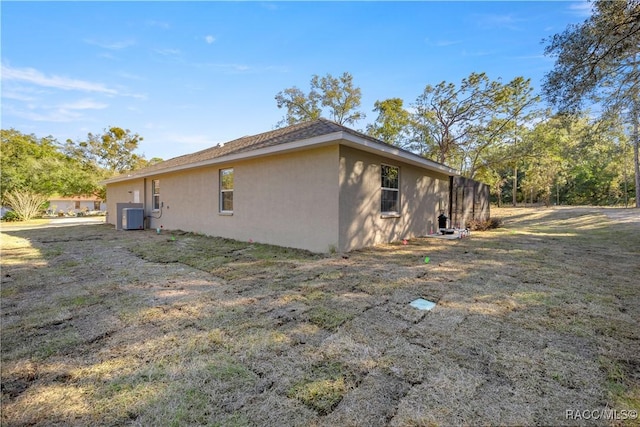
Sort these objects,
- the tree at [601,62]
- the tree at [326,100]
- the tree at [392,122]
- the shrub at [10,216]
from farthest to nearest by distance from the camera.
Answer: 1. the tree at [326,100]
2. the tree at [392,122]
3. the shrub at [10,216]
4. the tree at [601,62]

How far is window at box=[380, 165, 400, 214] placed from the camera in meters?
7.85

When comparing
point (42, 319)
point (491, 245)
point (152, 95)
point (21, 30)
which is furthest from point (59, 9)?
point (491, 245)

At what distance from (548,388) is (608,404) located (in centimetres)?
30

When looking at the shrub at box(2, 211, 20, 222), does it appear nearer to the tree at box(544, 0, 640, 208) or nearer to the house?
the house

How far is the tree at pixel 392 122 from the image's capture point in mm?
21062

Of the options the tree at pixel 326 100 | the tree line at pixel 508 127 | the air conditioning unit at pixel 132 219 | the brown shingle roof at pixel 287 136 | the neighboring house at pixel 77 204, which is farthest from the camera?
the neighboring house at pixel 77 204

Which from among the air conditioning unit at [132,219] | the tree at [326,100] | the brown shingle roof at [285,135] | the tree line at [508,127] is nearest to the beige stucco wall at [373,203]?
the brown shingle roof at [285,135]

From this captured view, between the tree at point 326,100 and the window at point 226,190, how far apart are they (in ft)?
54.0

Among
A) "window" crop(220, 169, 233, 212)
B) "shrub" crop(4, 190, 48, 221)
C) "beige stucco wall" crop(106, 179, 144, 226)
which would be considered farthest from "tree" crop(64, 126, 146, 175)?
"window" crop(220, 169, 233, 212)

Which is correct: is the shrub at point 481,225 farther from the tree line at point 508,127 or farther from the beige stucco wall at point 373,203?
the tree line at point 508,127

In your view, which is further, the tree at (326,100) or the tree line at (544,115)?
the tree at (326,100)

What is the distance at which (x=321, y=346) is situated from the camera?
2484mm

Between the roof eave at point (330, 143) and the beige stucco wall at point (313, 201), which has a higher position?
the roof eave at point (330, 143)

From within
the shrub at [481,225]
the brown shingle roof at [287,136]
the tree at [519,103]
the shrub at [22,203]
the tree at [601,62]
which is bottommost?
the shrub at [481,225]
